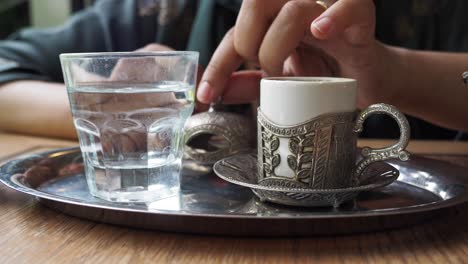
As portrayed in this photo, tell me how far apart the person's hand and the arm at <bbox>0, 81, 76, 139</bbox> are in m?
0.32

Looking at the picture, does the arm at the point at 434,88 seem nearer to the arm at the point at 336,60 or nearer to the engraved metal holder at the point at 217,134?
the arm at the point at 336,60

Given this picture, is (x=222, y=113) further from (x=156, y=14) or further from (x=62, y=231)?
(x=156, y=14)

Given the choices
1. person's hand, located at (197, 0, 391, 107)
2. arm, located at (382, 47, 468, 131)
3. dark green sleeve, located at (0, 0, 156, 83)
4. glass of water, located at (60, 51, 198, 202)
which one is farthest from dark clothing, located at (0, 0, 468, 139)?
glass of water, located at (60, 51, 198, 202)

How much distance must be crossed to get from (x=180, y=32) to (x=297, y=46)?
529 millimetres

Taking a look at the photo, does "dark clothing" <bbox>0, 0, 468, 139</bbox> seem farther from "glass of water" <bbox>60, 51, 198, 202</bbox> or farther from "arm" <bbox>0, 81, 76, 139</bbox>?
"glass of water" <bbox>60, 51, 198, 202</bbox>

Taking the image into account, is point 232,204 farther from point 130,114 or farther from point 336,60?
point 336,60

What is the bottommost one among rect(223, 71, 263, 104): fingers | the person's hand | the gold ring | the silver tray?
the silver tray

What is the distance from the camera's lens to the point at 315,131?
0.38 meters

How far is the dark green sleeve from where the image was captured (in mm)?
1050

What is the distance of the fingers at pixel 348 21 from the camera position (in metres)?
0.47

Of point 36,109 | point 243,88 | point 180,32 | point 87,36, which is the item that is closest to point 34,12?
point 87,36

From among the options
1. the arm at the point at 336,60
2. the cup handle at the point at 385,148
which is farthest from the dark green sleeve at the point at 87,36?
the cup handle at the point at 385,148

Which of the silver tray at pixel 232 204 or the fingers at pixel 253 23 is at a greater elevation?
the fingers at pixel 253 23

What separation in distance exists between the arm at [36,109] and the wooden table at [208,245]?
45 cm
